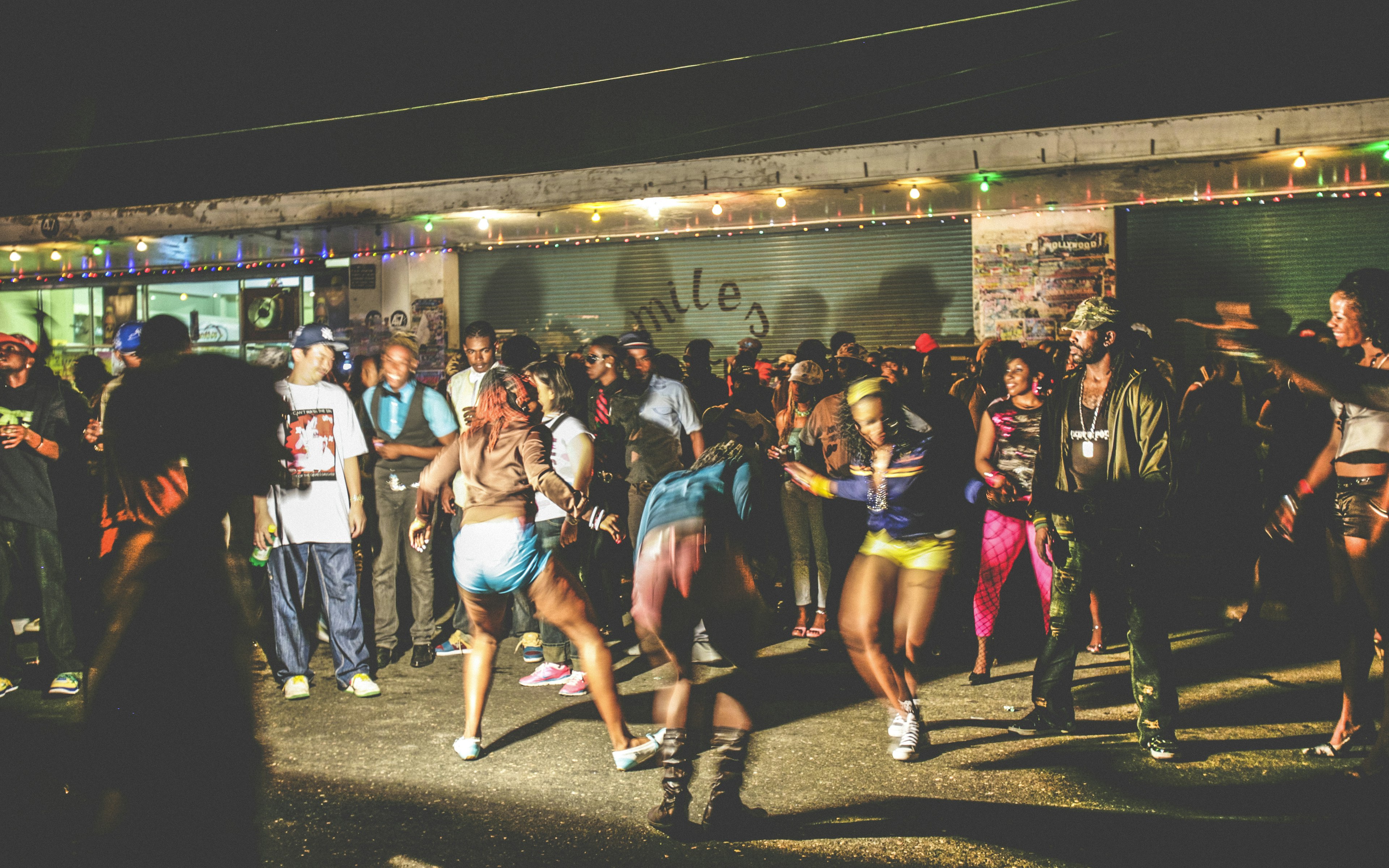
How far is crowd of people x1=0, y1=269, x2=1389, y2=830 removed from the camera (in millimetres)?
4176

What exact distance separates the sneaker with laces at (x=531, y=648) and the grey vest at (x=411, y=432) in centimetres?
146

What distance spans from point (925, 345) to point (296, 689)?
7.65 m

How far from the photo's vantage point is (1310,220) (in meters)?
11.0

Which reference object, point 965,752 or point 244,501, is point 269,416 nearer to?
point 244,501

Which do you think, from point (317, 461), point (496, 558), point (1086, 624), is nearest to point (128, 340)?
point (317, 461)

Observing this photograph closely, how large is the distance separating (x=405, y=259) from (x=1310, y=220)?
40.3 feet

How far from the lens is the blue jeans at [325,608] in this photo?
6074mm

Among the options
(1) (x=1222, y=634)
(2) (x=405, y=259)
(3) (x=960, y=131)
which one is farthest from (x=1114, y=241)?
(2) (x=405, y=259)

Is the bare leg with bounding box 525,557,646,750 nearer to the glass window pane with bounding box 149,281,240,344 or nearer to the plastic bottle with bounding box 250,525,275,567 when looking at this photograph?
the plastic bottle with bounding box 250,525,275,567

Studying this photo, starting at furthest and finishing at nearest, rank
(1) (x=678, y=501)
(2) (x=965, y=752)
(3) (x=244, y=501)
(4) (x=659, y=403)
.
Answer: (4) (x=659, y=403)
(3) (x=244, y=501)
(2) (x=965, y=752)
(1) (x=678, y=501)

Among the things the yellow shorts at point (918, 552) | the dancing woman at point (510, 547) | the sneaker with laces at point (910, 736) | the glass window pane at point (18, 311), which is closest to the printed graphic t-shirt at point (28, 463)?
the dancing woman at point (510, 547)

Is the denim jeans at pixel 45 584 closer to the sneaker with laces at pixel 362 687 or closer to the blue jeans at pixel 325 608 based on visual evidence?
the blue jeans at pixel 325 608

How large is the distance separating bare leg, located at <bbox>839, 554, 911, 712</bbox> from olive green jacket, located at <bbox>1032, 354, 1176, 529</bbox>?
41.3 inches

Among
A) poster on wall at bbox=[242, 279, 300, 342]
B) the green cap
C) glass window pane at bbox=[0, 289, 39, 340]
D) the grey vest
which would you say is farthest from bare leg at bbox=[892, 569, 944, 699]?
glass window pane at bbox=[0, 289, 39, 340]
